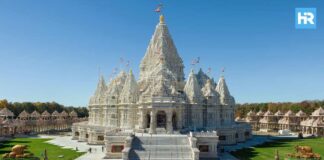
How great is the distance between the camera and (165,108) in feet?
154

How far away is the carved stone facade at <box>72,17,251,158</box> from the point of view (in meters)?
46.8

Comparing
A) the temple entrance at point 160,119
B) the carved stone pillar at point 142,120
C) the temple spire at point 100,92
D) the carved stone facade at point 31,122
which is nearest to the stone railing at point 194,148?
the carved stone pillar at point 142,120

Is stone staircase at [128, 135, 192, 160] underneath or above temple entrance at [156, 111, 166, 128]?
underneath

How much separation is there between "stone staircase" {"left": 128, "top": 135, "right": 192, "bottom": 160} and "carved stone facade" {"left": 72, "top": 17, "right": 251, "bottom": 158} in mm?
1806

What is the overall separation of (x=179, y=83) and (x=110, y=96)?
11.4m

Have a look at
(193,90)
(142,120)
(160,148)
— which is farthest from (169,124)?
(193,90)

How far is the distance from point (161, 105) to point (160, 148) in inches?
343

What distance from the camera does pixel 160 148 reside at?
39188 mm

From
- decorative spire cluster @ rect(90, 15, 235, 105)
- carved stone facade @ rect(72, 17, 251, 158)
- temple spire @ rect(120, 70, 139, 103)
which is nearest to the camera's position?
carved stone facade @ rect(72, 17, 251, 158)

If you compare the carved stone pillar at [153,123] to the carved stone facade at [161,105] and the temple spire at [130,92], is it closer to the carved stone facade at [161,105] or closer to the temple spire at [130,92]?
the carved stone facade at [161,105]

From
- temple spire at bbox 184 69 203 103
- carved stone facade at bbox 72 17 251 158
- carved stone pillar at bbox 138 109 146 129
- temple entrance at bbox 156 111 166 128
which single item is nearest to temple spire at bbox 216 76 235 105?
carved stone facade at bbox 72 17 251 158

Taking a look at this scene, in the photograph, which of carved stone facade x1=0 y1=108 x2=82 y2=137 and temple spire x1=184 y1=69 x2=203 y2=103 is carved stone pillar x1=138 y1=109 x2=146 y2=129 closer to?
temple spire x1=184 y1=69 x2=203 y2=103

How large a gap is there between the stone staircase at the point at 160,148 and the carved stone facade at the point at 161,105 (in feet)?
5.93

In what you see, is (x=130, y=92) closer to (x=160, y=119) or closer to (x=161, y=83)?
(x=160, y=119)
